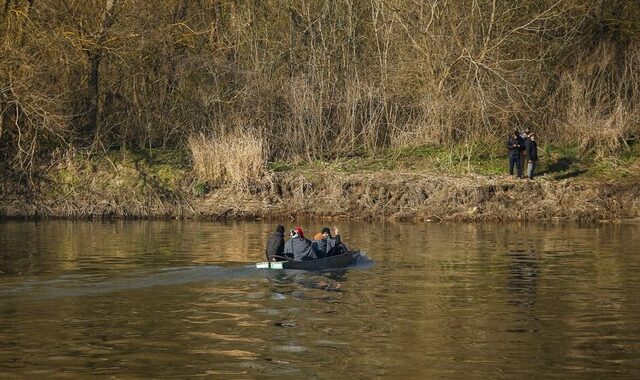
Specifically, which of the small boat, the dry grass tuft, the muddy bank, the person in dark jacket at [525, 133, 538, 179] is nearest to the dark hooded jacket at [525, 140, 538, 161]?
the person in dark jacket at [525, 133, 538, 179]

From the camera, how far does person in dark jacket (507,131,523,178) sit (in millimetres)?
38188

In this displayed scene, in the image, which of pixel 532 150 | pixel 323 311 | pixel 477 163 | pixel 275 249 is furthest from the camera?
pixel 477 163

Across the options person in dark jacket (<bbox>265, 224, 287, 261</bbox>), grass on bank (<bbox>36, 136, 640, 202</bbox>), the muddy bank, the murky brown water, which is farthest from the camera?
grass on bank (<bbox>36, 136, 640, 202</bbox>)

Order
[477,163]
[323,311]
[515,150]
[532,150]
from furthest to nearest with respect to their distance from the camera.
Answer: [477,163], [515,150], [532,150], [323,311]

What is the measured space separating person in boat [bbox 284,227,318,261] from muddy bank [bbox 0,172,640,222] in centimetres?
1266

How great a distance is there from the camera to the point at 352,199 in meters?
38.4

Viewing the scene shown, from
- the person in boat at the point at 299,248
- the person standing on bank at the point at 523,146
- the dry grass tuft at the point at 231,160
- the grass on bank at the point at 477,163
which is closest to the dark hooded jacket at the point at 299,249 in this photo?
the person in boat at the point at 299,248

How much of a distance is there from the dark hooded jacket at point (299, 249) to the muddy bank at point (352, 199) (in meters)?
12.7

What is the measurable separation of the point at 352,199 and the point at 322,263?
1343cm

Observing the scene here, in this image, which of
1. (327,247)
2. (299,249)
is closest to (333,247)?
(327,247)

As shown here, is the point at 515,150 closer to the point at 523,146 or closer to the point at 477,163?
the point at 523,146

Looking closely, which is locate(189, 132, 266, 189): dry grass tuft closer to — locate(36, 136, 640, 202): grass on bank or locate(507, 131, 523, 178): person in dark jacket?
locate(36, 136, 640, 202): grass on bank

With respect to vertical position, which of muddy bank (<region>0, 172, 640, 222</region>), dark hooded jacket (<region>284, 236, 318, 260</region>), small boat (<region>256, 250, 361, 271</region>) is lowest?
small boat (<region>256, 250, 361, 271</region>)

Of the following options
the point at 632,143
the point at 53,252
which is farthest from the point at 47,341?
the point at 632,143
